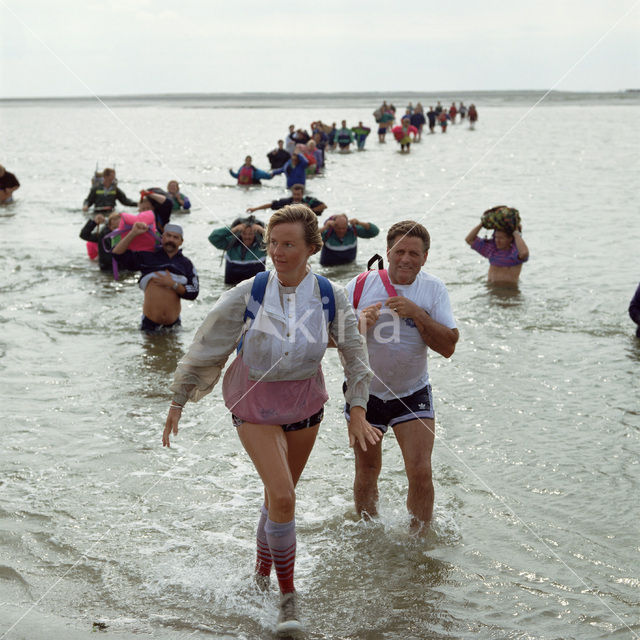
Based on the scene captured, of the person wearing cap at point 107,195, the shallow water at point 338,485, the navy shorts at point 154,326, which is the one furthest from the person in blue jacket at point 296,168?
the navy shorts at point 154,326

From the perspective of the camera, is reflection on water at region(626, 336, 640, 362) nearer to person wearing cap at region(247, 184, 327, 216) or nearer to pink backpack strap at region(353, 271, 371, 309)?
person wearing cap at region(247, 184, 327, 216)

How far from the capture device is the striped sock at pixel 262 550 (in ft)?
14.7

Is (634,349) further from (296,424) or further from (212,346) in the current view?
(212,346)

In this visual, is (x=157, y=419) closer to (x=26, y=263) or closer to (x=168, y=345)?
(x=168, y=345)

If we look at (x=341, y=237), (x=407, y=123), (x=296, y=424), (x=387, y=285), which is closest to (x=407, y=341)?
(x=387, y=285)

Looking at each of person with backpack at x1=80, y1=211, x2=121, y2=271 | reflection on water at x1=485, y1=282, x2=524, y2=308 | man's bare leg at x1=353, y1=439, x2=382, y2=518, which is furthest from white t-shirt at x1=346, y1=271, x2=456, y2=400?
person with backpack at x1=80, y1=211, x2=121, y2=271

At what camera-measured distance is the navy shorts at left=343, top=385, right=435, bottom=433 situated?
4902 mm

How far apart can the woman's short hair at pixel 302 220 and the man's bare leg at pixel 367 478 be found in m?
1.56

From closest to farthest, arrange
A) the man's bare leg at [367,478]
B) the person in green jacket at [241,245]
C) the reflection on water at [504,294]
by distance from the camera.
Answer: the man's bare leg at [367,478], the person in green jacket at [241,245], the reflection on water at [504,294]

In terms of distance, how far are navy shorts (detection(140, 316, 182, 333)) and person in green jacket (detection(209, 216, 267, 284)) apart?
1732mm

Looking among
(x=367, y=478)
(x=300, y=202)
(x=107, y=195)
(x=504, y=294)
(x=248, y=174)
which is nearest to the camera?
(x=367, y=478)

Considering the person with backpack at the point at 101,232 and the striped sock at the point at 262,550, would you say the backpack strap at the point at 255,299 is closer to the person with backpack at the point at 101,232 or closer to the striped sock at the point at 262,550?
the striped sock at the point at 262,550

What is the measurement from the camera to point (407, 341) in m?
4.88

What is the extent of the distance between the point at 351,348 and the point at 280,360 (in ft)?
1.33
